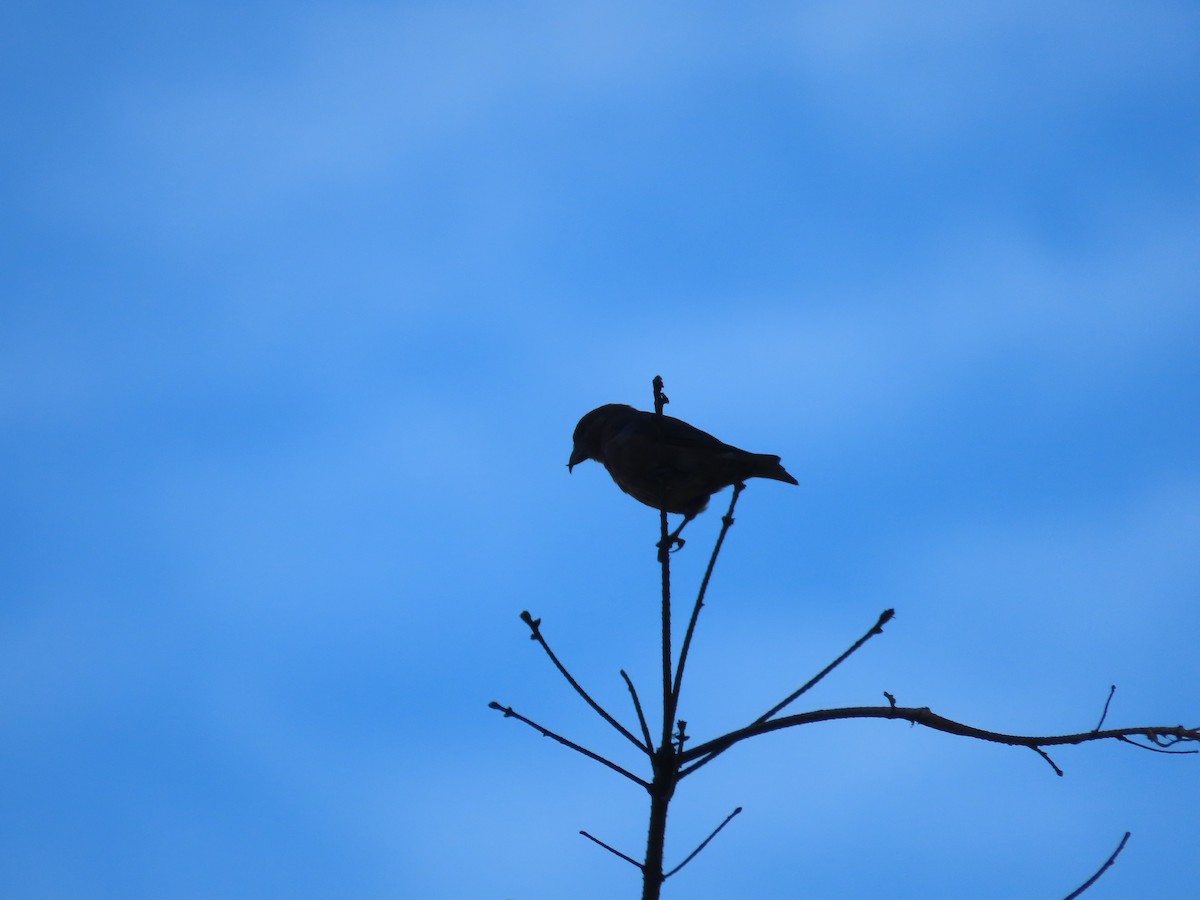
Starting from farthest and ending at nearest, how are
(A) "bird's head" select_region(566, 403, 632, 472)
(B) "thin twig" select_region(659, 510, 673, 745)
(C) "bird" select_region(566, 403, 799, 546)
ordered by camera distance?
(A) "bird's head" select_region(566, 403, 632, 472), (C) "bird" select_region(566, 403, 799, 546), (B) "thin twig" select_region(659, 510, 673, 745)

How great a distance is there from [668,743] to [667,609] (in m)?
0.30

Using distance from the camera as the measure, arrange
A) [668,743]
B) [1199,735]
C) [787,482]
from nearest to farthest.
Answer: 1. [668,743]
2. [1199,735]
3. [787,482]

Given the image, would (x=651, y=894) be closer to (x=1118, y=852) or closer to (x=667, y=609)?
(x=667, y=609)

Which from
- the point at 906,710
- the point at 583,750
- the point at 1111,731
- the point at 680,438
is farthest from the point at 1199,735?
the point at 680,438

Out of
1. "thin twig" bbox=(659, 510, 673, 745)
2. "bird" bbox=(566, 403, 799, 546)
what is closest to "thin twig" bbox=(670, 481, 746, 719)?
"thin twig" bbox=(659, 510, 673, 745)

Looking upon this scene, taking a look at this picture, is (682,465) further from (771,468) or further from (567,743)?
(567,743)

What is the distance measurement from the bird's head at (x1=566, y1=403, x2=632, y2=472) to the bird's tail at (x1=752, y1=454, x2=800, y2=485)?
1.13 metres

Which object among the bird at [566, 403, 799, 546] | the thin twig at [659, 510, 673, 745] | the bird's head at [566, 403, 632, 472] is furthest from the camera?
the bird's head at [566, 403, 632, 472]

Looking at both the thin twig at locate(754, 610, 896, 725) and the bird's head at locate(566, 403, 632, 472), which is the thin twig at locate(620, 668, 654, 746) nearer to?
the thin twig at locate(754, 610, 896, 725)

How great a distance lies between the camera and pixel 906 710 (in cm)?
265

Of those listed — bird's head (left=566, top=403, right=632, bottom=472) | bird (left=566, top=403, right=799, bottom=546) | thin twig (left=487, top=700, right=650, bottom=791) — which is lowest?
thin twig (left=487, top=700, right=650, bottom=791)

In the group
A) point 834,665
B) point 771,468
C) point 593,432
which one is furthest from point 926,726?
point 593,432

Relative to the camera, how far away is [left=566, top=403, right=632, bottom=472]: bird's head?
20.5 ft

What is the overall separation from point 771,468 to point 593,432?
4.48 feet
